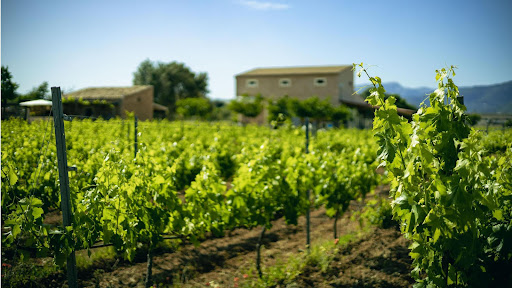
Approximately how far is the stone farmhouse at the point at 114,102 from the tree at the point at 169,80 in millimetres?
14264

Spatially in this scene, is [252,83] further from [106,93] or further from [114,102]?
[114,102]

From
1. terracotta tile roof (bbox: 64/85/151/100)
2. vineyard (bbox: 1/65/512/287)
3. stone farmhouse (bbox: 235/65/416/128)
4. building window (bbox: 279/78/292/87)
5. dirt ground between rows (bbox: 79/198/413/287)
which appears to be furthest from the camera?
building window (bbox: 279/78/292/87)

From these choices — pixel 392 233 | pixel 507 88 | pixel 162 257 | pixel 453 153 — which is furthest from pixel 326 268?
pixel 507 88

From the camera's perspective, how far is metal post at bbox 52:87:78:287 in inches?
117

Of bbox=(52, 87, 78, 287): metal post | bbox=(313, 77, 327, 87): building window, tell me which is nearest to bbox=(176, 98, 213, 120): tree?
bbox=(313, 77, 327, 87): building window

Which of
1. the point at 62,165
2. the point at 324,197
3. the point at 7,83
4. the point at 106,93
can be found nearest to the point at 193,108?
the point at 106,93

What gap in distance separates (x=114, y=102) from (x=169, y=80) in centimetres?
2151

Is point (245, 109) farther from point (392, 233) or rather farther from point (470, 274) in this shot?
point (470, 274)

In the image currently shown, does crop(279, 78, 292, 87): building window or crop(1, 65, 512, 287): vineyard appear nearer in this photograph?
crop(1, 65, 512, 287): vineyard

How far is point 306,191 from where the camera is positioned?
550cm

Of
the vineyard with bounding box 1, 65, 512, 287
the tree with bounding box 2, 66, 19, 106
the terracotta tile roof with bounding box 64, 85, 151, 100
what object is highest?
the terracotta tile roof with bounding box 64, 85, 151, 100

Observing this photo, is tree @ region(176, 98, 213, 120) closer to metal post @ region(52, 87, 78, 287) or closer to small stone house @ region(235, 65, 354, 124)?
small stone house @ region(235, 65, 354, 124)

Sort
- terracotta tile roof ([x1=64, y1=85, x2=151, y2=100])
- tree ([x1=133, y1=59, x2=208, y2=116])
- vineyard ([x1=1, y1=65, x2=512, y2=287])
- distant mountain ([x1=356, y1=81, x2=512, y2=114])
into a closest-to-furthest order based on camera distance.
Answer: vineyard ([x1=1, y1=65, x2=512, y2=287]), distant mountain ([x1=356, y1=81, x2=512, y2=114]), terracotta tile roof ([x1=64, y1=85, x2=151, y2=100]), tree ([x1=133, y1=59, x2=208, y2=116])

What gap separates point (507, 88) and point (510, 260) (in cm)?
508
